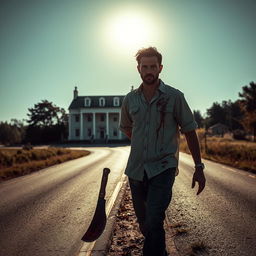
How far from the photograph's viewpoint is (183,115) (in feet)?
9.66

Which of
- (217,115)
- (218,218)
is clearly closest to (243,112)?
(217,115)

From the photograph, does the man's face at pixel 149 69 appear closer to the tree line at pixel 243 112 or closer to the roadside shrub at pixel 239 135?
the tree line at pixel 243 112

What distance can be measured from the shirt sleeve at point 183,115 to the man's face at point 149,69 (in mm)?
338

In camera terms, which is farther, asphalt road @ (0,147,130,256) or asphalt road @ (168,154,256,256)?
asphalt road @ (0,147,130,256)

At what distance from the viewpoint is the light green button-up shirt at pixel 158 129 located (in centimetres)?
283

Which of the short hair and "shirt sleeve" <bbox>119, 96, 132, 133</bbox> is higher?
the short hair

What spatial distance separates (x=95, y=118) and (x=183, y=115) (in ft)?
239

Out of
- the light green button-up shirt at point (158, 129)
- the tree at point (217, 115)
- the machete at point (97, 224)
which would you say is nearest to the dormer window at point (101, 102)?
the tree at point (217, 115)

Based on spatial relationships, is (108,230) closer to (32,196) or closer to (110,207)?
(110,207)

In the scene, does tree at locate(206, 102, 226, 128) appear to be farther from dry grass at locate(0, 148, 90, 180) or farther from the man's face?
the man's face

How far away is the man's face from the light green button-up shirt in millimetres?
124

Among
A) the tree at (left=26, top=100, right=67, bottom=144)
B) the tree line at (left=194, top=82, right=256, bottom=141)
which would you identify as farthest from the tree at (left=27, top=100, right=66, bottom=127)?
the tree line at (left=194, top=82, right=256, bottom=141)

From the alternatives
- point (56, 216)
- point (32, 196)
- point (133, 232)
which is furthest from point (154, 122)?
point (32, 196)

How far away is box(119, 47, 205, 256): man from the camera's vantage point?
271 centimetres
